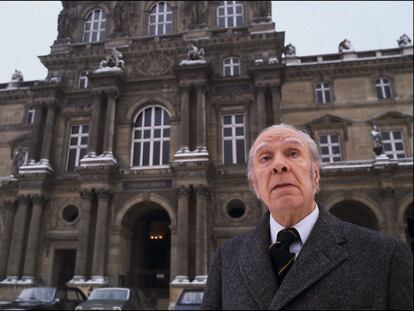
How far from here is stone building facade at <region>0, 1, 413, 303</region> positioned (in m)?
23.5

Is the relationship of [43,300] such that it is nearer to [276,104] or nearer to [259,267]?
[259,267]

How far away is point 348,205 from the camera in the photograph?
89.4 feet

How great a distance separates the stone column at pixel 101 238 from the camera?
22.2 meters

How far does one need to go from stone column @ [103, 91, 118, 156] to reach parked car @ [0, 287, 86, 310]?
11255 millimetres

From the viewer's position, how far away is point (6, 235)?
26031mm

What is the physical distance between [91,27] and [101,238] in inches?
679

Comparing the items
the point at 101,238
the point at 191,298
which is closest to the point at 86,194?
the point at 101,238

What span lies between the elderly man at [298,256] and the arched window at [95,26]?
31.0 meters

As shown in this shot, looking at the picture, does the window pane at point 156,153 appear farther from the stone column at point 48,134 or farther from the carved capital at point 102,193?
the stone column at point 48,134

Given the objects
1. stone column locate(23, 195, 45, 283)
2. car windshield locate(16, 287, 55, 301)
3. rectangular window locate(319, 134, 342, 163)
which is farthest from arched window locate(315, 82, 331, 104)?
car windshield locate(16, 287, 55, 301)

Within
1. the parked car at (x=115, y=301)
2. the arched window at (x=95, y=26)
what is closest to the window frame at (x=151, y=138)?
the arched window at (x=95, y=26)

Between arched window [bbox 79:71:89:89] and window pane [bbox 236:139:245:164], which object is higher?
arched window [bbox 79:71:89:89]

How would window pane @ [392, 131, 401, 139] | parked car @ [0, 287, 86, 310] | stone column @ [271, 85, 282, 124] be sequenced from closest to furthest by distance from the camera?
parked car @ [0, 287, 86, 310] → stone column @ [271, 85, 282, 124] → window pane @ [392, 131, 401, 139]

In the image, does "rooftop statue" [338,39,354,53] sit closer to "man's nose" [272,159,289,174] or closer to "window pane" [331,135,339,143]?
"window pane" [331,135,339,143]
